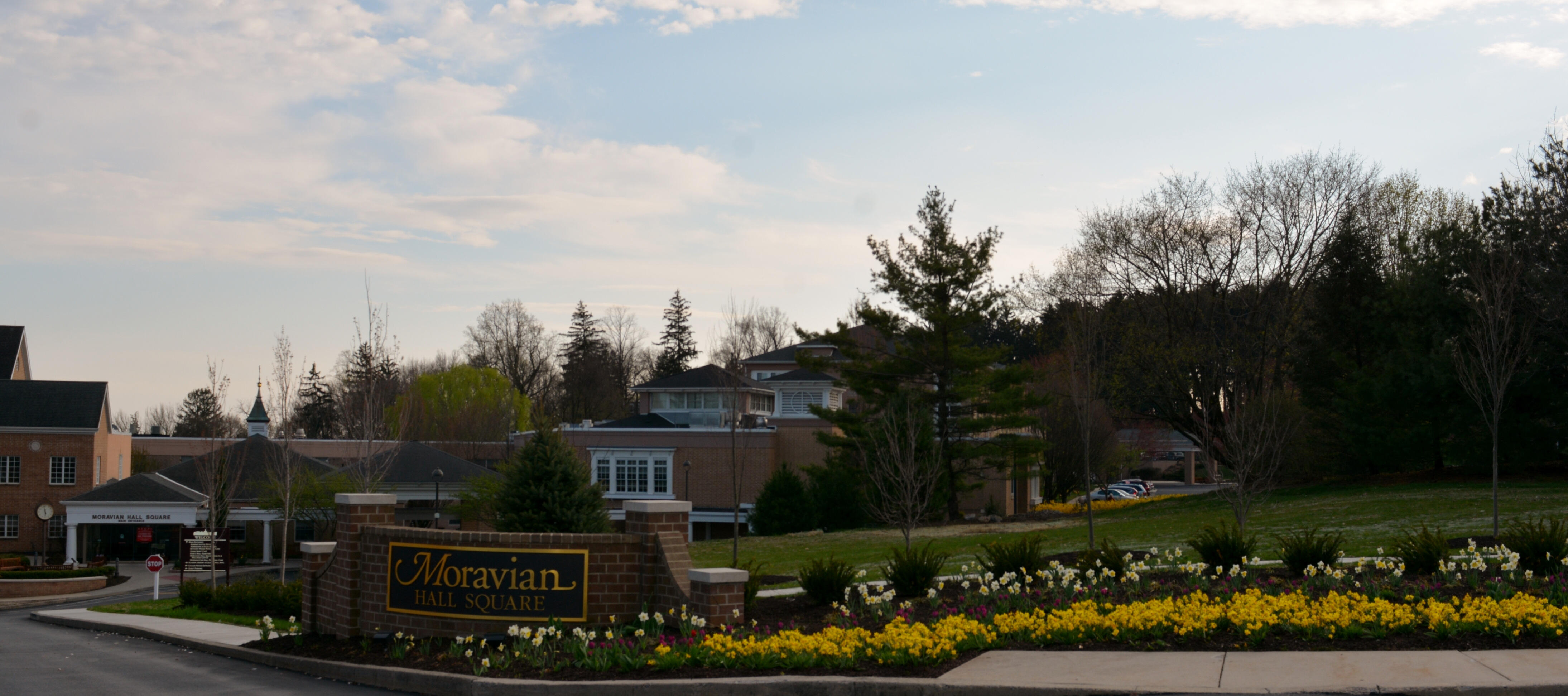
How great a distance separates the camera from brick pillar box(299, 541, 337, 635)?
521 inches

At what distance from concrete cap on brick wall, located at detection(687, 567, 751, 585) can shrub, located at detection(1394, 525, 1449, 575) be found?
27.1ft

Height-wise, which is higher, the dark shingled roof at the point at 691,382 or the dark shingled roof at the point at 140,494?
the dark shingled roof at the point at 691,382

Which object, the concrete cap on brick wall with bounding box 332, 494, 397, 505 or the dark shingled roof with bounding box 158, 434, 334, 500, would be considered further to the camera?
the dark shingled roof with bounding box 158, 434, 334, 500

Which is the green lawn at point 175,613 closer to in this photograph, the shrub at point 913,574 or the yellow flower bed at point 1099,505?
the shrub at point 913,574

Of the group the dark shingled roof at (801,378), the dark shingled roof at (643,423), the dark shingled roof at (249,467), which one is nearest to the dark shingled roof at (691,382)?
the dark shingled roof at (801,378)

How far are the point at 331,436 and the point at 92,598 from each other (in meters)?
57.8

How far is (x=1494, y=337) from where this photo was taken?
19.8 metres

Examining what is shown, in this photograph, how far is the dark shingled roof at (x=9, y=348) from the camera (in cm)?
5950

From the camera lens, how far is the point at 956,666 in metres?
9.61

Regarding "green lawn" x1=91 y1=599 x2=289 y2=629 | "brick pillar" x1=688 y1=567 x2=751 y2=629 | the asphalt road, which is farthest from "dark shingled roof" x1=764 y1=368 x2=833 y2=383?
"brick pillar" x1=688 y1=567 x2=751 y2=629

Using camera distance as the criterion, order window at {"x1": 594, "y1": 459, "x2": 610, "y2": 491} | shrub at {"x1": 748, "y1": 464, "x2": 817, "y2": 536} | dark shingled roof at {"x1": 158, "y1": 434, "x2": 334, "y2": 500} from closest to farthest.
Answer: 1. shrub at {"x1": 748, "y1": 464, "x2": 817, "y2": 536}
2. dark shingled roof at {"x1": 158, "y1": 434, "x2": 334, "y2": 500}
3. window at {"x1": 594, "y1": 459, "x2": 610, "y2": 491}

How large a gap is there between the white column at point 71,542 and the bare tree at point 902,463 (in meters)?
34.8

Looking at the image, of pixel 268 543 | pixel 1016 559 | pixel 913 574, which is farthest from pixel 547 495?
pixel 268 543

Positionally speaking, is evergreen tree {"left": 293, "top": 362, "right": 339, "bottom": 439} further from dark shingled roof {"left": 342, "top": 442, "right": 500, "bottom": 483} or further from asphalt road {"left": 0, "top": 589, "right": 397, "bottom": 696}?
asphalt road {"left": 0, "top": 589, "right": 397, "bottom": 696}
